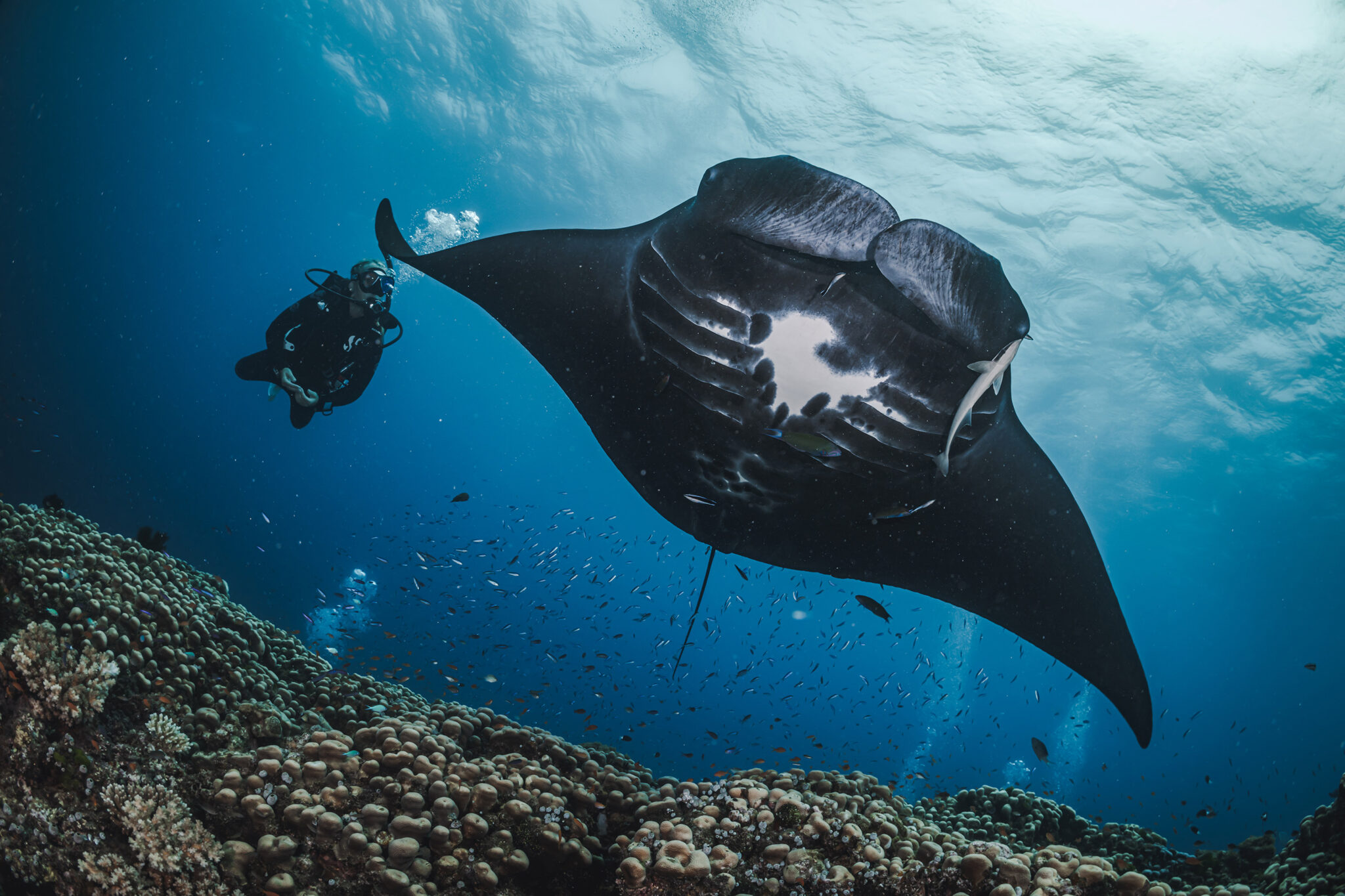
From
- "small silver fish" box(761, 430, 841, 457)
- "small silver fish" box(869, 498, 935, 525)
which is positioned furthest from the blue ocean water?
"small silver fish" box(761, 430, 841, 457)

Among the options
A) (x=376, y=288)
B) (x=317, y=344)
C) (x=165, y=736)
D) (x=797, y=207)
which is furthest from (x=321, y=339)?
(x=797, y=207)

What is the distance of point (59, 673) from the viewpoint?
284 centimetres

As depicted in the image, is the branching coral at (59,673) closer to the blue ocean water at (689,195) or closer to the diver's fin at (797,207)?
the blue ocean water at (689,195)

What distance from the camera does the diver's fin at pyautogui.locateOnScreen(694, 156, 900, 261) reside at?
6.72 ft

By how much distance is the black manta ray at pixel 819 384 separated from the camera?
2.17 meters

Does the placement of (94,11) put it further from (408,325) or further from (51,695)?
(51,695)

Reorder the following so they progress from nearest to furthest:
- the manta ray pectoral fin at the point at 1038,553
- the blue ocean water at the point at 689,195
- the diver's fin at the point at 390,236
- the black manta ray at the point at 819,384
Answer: the black manta ray at the point at 819,384 < the manta ray pectoral fin at the point at 1038,553 < the diver's fin at the point at 390,236 < the blue ocean water at the point at 689,195

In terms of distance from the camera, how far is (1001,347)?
2.25 meters

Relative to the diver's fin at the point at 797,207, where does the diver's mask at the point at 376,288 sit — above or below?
above

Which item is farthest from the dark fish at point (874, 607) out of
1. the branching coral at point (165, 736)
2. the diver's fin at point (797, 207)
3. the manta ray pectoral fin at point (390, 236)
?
the branching coral at point (165, 736)

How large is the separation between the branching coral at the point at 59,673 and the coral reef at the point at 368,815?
0.01m

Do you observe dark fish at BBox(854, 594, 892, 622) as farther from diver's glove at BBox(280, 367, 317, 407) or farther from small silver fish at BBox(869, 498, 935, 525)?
diver's glove at BBox(280, 367, 317, 407)

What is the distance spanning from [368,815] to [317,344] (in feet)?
28.6

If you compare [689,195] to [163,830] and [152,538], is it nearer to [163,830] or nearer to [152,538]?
[152,538]
